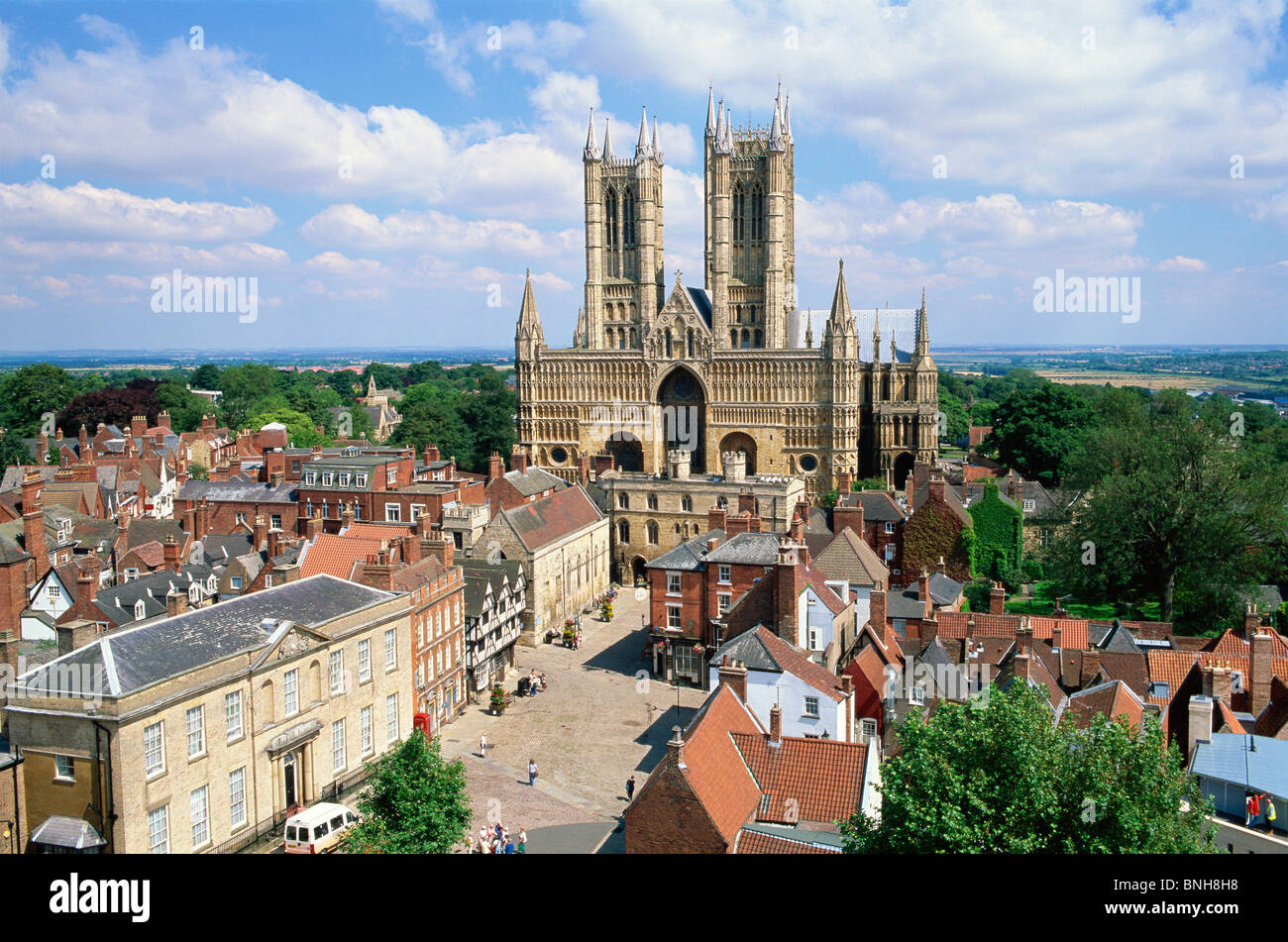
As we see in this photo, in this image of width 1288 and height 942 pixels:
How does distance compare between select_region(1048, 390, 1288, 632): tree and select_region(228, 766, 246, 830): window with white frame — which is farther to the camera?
select_region(1048, 390, 1288, 632): tree

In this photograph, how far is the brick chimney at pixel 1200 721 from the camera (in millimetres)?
28719

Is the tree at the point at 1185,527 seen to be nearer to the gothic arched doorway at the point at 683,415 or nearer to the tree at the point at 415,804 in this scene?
the tree at the point at 415,804

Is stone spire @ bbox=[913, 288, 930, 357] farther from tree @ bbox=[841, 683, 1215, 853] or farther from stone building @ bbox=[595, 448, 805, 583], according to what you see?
tree @ bbox=[841, 683, 1215, 853]

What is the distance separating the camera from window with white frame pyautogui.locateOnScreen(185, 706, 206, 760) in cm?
2419

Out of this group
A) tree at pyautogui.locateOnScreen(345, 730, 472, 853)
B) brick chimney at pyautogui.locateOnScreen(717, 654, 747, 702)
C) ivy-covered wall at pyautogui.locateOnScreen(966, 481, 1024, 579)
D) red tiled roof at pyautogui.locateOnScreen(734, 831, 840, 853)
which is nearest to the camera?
red tiled roof at pyautogui.locateOnScreen(734, 831, 840, 853)

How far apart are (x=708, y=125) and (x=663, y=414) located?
97.8 feet

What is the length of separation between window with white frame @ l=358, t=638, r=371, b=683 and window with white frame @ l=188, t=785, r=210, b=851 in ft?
22.0

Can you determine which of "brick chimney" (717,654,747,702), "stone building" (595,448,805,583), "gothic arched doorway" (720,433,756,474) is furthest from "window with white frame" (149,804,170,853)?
"gothic arched doorway" (720,433,756,474)

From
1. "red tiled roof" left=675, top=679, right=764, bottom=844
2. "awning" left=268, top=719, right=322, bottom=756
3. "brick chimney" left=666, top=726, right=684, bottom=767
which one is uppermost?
"brick chimney" left=666, top=726, right=684, bottom=767

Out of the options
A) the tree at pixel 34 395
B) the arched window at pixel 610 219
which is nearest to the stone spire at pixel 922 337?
the arched window at pixel 610 219
